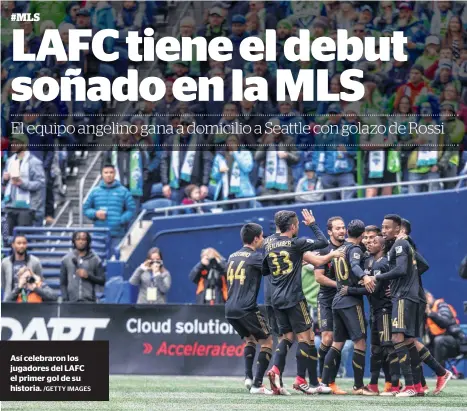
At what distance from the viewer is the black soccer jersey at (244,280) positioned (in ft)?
47.1

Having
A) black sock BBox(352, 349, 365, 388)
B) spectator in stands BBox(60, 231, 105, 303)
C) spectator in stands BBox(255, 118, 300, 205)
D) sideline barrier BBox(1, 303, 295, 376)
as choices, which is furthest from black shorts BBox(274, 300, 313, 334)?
spectator in stands BBox(255, 118, 300, 205)

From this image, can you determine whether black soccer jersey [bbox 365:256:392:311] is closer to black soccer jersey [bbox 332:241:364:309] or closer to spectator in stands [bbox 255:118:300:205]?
black soccer jersey [bbox 332:241:364:309]

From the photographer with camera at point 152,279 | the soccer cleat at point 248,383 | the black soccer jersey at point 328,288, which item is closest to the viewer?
the soccer cleat at point 248,383

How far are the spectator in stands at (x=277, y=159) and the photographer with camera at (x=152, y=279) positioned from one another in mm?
2509

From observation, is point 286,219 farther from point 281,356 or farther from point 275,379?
point 275,379

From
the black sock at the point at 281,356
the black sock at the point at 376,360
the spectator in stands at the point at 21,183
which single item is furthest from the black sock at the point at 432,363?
the spectator in stands at the point at 21,183

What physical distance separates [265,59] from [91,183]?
14.0 feet

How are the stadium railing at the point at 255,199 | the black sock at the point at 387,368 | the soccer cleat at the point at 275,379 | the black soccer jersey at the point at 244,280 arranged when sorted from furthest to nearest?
the stadium railing at the point at 255,199, the black sock at the point at 387,368, the black soccer jersey at the point at 244,280, the soccer cleat at the point at 275,379

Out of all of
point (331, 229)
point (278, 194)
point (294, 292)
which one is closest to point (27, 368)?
point (294, 292)

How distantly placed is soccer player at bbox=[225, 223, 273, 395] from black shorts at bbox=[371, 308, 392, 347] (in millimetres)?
1221

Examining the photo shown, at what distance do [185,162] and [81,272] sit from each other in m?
3.12

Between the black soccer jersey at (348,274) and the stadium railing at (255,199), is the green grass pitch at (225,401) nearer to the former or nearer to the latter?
the black soccer jersey at (348,274)

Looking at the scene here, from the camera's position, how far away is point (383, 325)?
1450cm

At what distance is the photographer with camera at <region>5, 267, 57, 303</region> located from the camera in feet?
63.3
